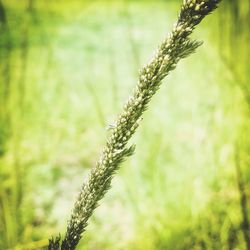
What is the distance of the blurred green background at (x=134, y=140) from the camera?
7.81 feet

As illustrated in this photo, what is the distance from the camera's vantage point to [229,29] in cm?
237

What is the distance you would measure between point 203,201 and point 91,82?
2.61 m

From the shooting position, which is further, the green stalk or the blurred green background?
the blurred green background

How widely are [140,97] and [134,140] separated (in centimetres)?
260

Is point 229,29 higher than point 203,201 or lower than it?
higher

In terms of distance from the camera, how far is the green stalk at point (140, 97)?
996 millimetres

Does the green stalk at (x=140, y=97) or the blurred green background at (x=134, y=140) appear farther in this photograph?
the blurred green background at (x=134, y=140)

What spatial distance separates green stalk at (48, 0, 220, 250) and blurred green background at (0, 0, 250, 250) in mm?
937

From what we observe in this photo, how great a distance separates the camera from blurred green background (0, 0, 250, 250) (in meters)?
2.38

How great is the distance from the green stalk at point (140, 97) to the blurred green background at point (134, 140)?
937 mm

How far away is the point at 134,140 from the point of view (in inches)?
143

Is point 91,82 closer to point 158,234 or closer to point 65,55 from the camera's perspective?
point 65,55

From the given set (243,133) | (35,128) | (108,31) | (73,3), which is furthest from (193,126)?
(73,3)

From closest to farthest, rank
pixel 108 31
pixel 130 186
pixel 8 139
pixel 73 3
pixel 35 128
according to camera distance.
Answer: pixel 130 186 → pixel 8 139 → pixel 35 128 → pixel 108 31 → pixel 73 3
